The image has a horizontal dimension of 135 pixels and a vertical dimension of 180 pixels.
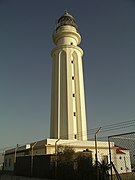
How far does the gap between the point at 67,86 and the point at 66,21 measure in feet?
41.7

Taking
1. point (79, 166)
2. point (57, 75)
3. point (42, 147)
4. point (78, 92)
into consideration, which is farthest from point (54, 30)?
point (79, 166)

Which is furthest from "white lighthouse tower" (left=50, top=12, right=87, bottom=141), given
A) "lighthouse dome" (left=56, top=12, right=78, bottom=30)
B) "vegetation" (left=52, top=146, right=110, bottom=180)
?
"vegetation" (left=52, top=146, right=110, bottom=180)

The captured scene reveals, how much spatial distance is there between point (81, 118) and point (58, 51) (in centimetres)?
1162

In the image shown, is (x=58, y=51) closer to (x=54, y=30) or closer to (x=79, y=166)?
(x=54, y=30)

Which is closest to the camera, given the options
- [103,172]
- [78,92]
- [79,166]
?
[103,172]

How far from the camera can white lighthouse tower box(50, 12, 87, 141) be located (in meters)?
27.6

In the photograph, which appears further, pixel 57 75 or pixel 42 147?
pixel 57 75

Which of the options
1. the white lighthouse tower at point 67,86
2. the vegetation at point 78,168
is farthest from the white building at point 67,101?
the vegetation at point 78,168

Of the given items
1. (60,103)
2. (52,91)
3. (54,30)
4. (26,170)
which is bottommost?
(26,170)

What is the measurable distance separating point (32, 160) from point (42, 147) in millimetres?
5827

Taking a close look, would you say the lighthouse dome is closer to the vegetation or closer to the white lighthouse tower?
the white lighthouse tower

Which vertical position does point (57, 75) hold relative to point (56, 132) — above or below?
above

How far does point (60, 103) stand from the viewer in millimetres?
29188

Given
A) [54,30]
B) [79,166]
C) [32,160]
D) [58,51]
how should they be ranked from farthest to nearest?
[54,30] < [58,51] < [32,160] < [79,166]
